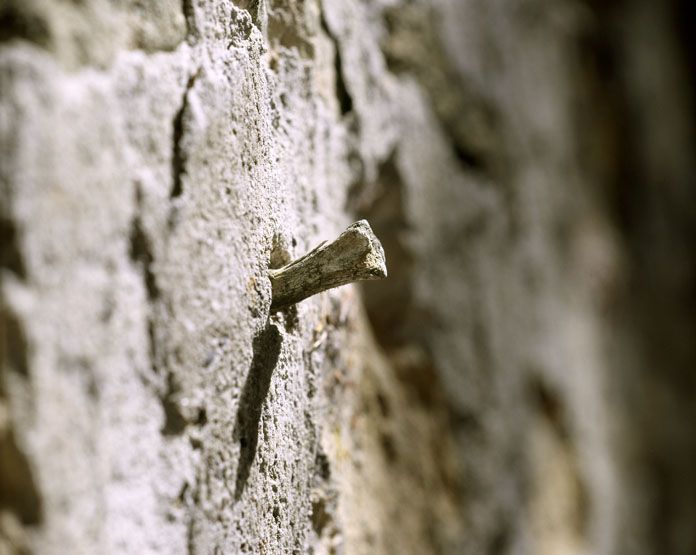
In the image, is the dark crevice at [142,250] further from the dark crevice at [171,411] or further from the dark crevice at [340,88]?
the dark crevice at [340,88]

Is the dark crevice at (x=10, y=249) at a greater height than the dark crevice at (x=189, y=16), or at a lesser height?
lesser

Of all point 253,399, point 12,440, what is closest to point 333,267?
point 253,399

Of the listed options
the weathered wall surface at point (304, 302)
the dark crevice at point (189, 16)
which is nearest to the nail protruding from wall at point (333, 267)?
the weathered wall surface at point (304, 302)

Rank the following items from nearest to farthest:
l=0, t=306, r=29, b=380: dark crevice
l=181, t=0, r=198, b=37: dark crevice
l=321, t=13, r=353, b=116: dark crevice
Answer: l=0, t=306, r=29, b=380: dark crevice
l=181, t=0, r=198, b=37: dark crevice
l=321, t=13, r=353, b=116: dark crevice

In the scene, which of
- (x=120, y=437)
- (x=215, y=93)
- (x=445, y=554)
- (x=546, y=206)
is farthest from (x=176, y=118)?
(x=546, y=206)

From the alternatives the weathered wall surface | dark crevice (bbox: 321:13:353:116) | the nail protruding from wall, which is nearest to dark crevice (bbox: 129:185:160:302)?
the weathered wall surface

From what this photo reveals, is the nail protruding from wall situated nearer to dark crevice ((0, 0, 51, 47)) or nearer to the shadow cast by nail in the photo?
the shadow cast by nail

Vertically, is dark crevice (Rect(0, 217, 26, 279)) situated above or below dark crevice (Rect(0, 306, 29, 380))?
above
